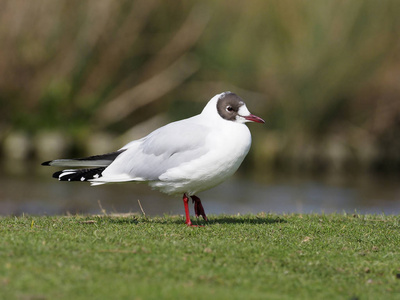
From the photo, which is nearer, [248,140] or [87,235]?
[87,235]

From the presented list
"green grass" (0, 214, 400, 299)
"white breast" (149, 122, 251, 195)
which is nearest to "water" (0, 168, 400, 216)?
"white breast" (149, 122, 251, 195)

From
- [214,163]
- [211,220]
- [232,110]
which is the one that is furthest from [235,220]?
[232,110]

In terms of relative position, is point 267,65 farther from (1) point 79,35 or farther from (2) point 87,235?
(2) point 87,235

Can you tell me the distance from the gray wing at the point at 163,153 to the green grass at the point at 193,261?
0.54 meters

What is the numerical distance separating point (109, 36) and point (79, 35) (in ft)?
2.71

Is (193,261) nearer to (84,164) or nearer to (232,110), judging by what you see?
(232,110)

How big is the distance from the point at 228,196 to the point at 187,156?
30.3 ft

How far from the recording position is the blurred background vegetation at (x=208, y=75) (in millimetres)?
19312

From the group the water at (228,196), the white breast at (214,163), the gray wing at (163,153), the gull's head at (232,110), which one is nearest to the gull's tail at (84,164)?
the gray wing at (163,153)

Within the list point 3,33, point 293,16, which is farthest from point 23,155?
point 293,16

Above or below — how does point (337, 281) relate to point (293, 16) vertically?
below

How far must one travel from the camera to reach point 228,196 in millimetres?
16219

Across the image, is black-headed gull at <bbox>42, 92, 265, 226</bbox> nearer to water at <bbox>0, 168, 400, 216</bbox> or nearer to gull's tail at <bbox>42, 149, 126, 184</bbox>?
gull's tail at <bbox>42, 149, 126, 184</bbox>

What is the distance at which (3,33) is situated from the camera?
1897 cm
